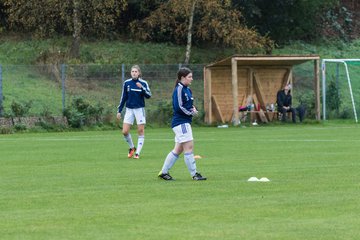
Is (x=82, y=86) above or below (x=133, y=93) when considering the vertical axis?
below

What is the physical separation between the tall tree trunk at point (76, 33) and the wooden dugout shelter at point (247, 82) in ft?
31.8

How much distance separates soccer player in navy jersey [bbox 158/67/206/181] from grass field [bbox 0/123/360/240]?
15.4 inches

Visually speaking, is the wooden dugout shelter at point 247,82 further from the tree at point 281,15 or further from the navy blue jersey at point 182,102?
the navy blue jersey at point 182,102

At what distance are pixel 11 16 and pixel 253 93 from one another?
44.0ft

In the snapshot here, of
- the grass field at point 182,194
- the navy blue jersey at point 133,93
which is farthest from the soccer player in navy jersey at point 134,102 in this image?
the grass field at point 182,194

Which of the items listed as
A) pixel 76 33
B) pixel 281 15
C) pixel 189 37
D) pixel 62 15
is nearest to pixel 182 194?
pixel 62 15

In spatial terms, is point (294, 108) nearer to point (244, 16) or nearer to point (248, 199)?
point (244, 16)

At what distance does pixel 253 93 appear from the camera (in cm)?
4266

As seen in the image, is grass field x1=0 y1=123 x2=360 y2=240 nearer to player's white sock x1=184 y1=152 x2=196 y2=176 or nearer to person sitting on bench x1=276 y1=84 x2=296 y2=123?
player's white sock x1=184 y1=152 x2=196 y2=176

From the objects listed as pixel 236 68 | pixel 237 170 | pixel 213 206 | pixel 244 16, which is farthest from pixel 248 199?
pixel 244 16

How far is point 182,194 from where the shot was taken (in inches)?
573

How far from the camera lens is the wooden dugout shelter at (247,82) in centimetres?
4159

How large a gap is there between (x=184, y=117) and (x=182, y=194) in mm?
2444

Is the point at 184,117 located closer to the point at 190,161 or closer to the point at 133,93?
the point at 190,161
